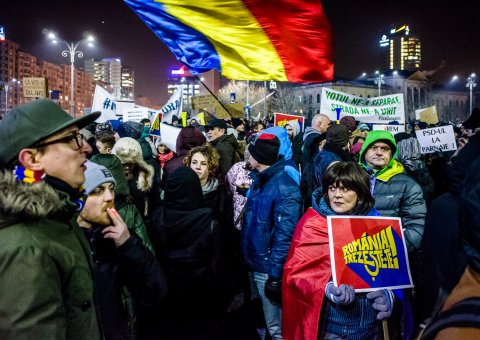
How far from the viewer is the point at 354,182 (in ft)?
11.7

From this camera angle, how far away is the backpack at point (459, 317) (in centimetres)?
140

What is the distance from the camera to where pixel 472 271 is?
4.85 ft

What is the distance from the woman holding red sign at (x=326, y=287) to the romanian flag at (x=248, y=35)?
2638 millimetres

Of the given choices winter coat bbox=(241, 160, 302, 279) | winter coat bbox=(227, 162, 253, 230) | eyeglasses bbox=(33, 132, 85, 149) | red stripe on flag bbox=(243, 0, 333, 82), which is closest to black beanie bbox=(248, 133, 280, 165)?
winter coat bbox=(241, 160, 302, 279)

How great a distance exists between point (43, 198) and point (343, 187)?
2393 mm

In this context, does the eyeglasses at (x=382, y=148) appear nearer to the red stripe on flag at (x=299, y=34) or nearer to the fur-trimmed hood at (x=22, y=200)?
the red stripe on flag at (x=299, y=34)

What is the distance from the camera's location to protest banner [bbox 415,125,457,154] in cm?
917

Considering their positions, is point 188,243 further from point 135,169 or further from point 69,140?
point 69,140

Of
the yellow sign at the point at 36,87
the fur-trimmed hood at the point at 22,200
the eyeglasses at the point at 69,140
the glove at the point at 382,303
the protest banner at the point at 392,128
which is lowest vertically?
the glove at the point at 382,303

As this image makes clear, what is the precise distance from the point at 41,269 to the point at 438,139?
359 inches

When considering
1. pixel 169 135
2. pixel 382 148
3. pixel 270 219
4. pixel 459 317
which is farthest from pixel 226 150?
pixel 459 317

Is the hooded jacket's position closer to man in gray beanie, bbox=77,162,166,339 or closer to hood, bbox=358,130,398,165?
hood, bbox=358,130,398,165

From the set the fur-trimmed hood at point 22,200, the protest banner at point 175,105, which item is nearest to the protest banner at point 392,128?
the protest banner at point 175,105

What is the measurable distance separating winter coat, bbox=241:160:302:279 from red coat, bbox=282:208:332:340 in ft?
1.51
